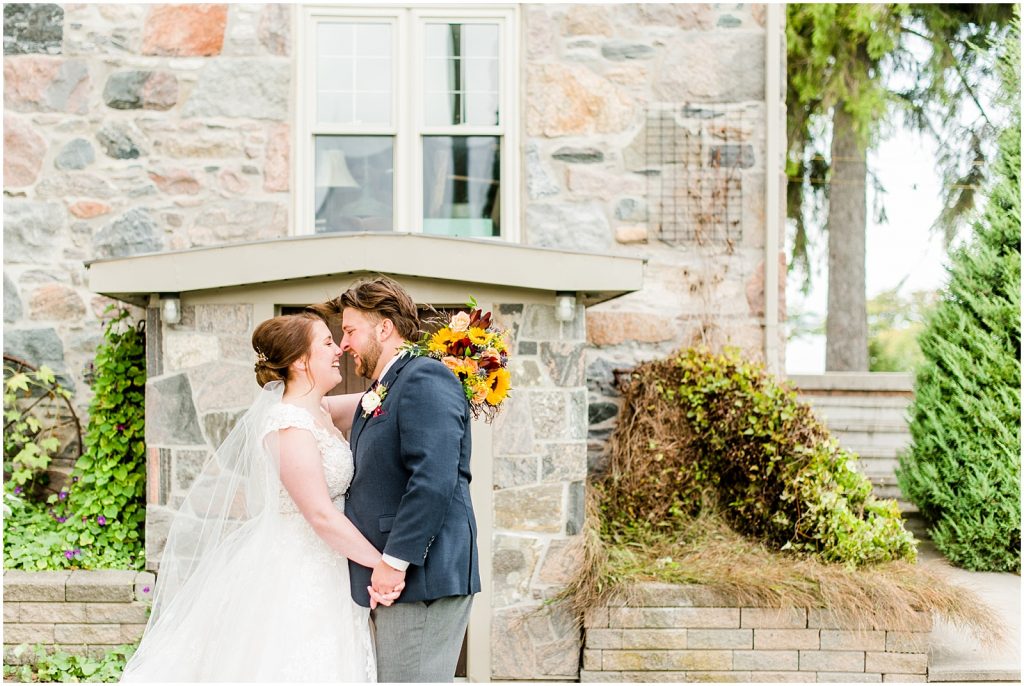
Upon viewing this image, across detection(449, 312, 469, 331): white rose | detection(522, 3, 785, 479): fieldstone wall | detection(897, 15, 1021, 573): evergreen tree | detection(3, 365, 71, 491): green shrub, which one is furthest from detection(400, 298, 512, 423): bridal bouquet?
detection(897, 15, 1021, 573): evergreen tree

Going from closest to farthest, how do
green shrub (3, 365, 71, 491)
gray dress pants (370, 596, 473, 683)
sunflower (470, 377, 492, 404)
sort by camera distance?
1. gray dress pants (370, 596, 473, 683)
2. sunflower (470, 377, 492, 404)
3. green shrub (3, 365, 71, 491)

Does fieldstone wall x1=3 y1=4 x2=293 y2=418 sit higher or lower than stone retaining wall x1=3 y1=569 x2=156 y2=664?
higher

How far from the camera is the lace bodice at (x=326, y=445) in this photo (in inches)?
117

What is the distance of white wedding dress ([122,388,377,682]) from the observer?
2.96 metres

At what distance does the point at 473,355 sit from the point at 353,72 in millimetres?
3814

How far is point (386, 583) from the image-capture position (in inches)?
109

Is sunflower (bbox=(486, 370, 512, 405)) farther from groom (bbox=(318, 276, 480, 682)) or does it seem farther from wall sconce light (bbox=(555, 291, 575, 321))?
wall sconce light (bbox=(555, 291, 575, 321))

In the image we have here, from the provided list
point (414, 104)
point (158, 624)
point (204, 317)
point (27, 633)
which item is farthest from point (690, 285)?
point (27, 633)

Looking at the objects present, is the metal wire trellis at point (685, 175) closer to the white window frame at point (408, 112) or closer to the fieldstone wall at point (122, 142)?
the white window frame at point (408, 112)

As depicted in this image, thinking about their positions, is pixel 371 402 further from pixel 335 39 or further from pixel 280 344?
pixel 335 39

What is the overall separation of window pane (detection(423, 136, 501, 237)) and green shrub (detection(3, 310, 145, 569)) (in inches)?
85.4

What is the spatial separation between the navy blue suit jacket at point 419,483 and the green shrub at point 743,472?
2.41m

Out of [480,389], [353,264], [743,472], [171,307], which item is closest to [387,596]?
[480,389]

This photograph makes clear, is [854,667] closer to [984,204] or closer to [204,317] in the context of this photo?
[984,204]
